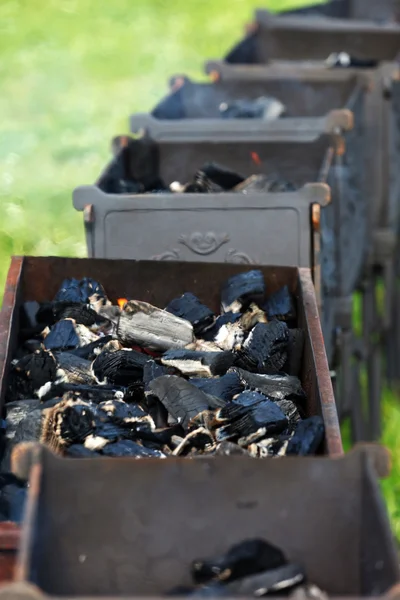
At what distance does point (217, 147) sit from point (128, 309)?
5.91 ft

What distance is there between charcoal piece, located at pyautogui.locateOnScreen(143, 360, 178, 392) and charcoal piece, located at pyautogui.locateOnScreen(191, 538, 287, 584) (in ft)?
2.77

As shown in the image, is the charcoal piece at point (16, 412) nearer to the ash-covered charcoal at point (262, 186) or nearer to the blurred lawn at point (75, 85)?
the ash-covered charcoal at point (262, 186)

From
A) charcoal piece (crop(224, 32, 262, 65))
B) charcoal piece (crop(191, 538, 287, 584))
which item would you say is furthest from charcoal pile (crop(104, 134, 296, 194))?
charcoal piece (crop(191, 538, 287, 584))

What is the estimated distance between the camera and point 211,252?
3.82m

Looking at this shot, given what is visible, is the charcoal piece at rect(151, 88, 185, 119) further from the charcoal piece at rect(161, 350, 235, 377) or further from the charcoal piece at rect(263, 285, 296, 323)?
the charcoal piece at rect(161, 350, 235, 377)

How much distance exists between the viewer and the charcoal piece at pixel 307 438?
2.31 metres

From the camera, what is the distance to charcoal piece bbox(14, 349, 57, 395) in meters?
2.76

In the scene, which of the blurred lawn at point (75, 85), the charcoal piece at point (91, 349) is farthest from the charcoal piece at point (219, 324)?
the blurred lawn at point (75, 85)

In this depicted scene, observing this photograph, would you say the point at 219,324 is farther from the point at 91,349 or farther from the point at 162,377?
the point at 162,377

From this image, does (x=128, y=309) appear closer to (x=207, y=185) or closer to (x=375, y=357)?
(x=207, y=185)

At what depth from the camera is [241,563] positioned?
6.03 ft

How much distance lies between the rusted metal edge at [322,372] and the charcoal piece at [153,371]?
1.26ft

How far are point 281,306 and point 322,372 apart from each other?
582 millimetres

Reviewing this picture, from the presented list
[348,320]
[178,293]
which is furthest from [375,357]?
[178,293]
